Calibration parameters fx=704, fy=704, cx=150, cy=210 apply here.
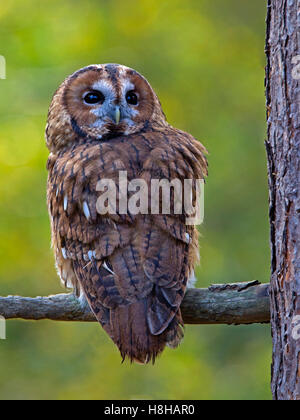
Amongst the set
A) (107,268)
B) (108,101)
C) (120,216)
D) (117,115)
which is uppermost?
(108,101)

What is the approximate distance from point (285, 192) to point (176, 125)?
14.9 feet

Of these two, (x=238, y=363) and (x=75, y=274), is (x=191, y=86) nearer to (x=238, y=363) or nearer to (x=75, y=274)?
(x=238, y=363)

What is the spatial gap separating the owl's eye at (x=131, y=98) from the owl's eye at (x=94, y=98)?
0.49 ft

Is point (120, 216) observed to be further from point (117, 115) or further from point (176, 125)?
point (176, 125)

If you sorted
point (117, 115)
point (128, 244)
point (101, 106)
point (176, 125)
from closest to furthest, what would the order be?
point (128, 244) → point (117, 115) → point (101, 106) → point (176, 125)

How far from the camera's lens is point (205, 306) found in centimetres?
303

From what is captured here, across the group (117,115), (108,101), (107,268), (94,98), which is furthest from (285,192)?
(94,98)

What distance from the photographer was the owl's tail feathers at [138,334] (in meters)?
2.92

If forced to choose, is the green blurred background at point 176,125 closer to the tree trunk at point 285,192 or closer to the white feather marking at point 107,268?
the white feather marking at point 107,268

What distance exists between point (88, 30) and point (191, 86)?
3.96 feet

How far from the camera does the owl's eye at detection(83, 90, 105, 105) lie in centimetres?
392

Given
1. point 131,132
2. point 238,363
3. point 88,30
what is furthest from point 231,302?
point 88,30

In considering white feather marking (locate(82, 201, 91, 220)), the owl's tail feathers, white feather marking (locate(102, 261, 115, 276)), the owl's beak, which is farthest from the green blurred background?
the owl's tail feathers

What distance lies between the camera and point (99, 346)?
714 cm
